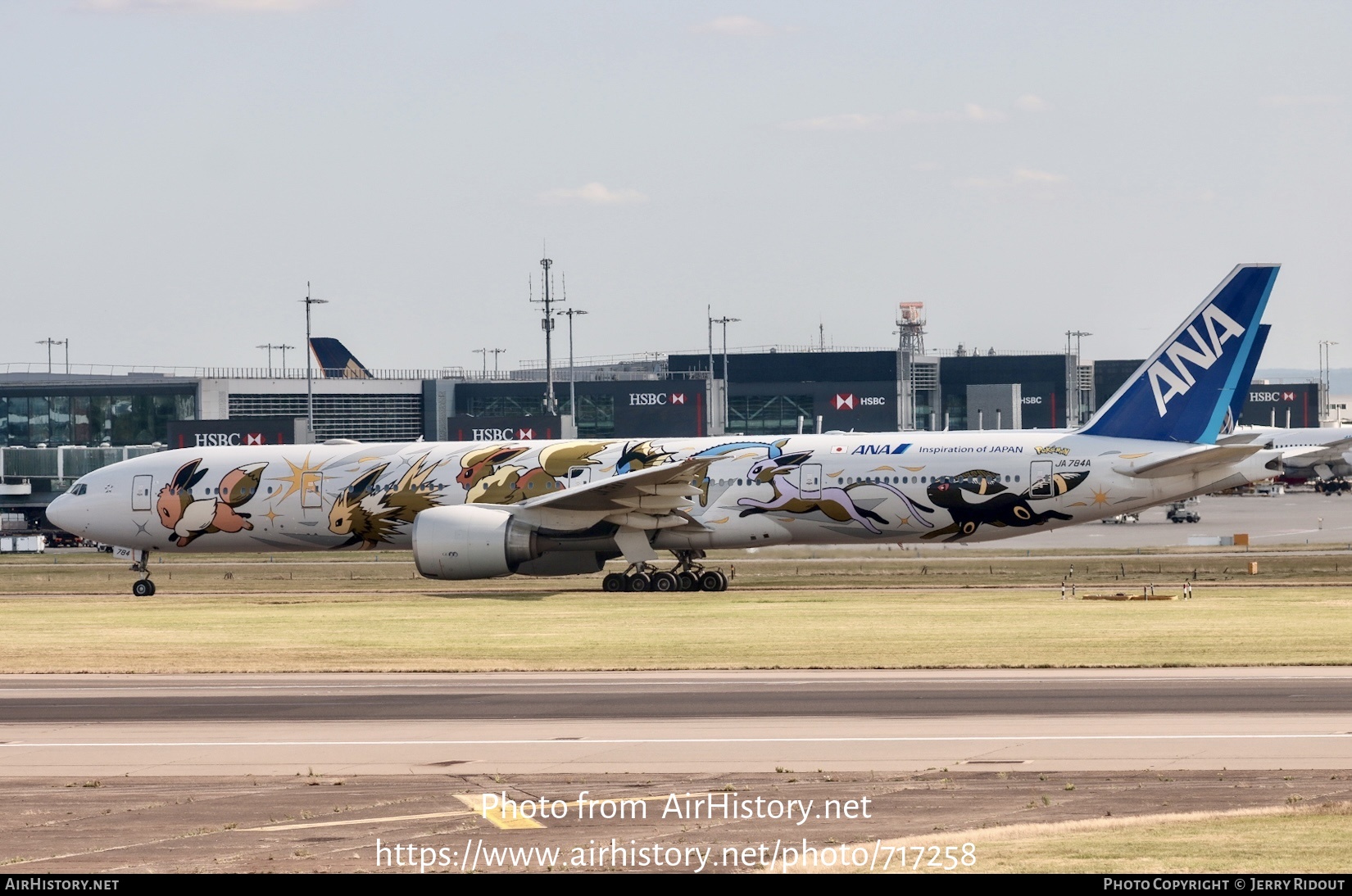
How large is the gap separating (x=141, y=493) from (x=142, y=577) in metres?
2.53

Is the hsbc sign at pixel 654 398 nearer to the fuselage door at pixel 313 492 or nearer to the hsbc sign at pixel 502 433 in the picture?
the hsbc sign at pixel 502 433

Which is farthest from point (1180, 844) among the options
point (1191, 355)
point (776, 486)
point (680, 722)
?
point (1191, 355)

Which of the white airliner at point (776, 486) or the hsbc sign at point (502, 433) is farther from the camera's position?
the hsbc sign at point (502, 433)

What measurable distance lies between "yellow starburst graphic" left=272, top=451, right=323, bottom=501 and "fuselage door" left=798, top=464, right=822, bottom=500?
1307 centimetres

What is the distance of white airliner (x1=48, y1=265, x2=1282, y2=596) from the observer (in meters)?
39.1

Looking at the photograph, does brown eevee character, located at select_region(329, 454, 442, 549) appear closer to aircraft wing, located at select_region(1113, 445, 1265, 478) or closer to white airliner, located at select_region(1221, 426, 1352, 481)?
aircraft wing, located at select_region(1113, 445, 1265, 478)

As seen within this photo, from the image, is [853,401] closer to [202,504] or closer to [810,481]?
[810,481]

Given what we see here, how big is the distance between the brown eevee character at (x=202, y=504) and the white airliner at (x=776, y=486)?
722 millimetres

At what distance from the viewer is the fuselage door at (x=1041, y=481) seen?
39.3 metres

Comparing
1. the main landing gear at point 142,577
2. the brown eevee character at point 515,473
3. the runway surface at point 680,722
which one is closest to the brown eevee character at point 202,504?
the main landing gear at point 142,577

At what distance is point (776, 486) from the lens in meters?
40.3

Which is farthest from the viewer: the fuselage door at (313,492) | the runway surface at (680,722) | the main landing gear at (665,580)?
the fuselage door at (313,492)
